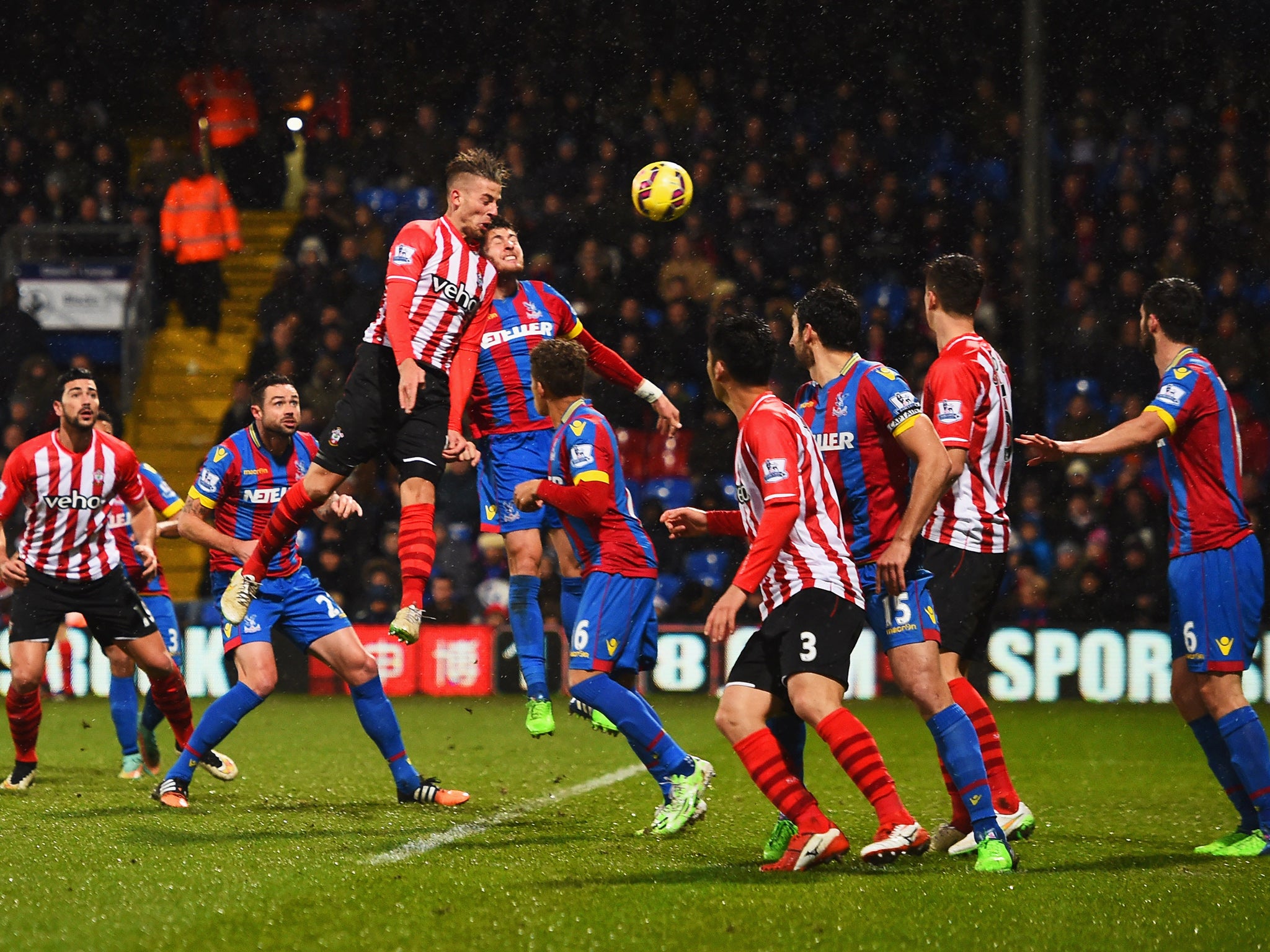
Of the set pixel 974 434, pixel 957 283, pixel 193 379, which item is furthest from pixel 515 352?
pixel 193 379

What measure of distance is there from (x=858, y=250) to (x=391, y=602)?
6335 millimetres

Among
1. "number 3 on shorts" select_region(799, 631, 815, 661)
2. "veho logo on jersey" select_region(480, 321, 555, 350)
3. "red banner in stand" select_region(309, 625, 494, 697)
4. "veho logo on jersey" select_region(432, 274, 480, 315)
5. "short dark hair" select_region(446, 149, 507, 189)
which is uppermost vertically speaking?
"short dark hair" select_region(446, 149, 507, 189)

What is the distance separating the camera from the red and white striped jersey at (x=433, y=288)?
670cm

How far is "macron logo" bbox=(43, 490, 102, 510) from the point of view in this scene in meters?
8.23

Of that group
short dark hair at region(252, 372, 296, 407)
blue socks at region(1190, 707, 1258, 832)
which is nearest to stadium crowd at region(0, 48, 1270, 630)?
short dark hair at region(252, 372, 296, 407)

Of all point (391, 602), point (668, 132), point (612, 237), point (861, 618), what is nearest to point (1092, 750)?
point (861, 618)

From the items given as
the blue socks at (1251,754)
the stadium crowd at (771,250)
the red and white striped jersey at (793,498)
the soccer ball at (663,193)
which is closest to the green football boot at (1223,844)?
the blue socks at (1251,754)

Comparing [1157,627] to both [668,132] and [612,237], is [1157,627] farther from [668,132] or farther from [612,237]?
[668,132]

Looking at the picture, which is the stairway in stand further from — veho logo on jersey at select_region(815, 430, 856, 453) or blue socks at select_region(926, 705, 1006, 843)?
blue socks at select_region(926, 705, 1006, 843)

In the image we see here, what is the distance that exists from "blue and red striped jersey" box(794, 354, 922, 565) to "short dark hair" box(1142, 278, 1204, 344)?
1272 millimetres

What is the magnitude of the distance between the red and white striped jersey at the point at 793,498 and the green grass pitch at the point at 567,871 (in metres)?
1.00

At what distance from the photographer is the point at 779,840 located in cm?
556

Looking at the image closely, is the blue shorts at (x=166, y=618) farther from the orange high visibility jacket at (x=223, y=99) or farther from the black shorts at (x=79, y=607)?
the orange high visibility jacket at (x=223, y=99)

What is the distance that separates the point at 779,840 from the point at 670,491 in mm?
9185
